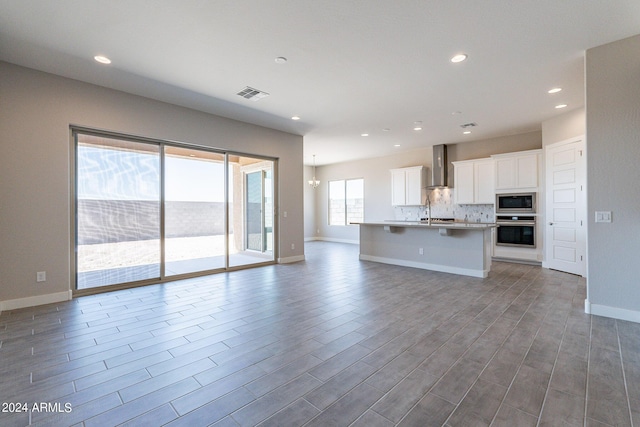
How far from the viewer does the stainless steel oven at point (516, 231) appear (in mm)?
6352

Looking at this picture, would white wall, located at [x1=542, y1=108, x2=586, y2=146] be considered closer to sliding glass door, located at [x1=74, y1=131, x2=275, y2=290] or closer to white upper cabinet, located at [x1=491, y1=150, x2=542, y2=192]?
white upper cabinet, located at [x1=491, y1=150, x2=542, y2=192]

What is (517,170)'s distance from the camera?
6.52m

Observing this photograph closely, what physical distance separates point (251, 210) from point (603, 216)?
5.77m

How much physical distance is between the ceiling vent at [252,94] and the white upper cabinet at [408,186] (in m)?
5.49

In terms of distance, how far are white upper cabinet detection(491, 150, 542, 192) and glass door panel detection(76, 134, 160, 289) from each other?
7.28 meters

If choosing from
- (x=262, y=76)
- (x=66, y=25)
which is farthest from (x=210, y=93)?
(x=66, y=25)

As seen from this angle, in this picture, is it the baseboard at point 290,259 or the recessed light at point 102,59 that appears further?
the baseboard at point 290,259

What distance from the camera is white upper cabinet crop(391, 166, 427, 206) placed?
27.9 ft

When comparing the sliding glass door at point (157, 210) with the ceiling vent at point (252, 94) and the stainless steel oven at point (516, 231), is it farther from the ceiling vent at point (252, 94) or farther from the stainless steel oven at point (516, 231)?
the stainless steel oven at point (516, 231)

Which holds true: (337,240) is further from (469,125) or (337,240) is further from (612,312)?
(612,312)

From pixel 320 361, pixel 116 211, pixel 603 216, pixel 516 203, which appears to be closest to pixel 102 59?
pixel 116 211

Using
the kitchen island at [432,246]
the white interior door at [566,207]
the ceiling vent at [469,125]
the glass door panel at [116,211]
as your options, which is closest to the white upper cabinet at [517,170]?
the white interior door at [566,207]

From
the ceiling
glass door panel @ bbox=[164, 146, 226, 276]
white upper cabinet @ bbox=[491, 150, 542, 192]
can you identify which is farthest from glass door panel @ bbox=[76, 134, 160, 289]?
white upper cabinet @ bbox=[491, 150, 542, 192]

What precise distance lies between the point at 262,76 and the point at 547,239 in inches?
247
